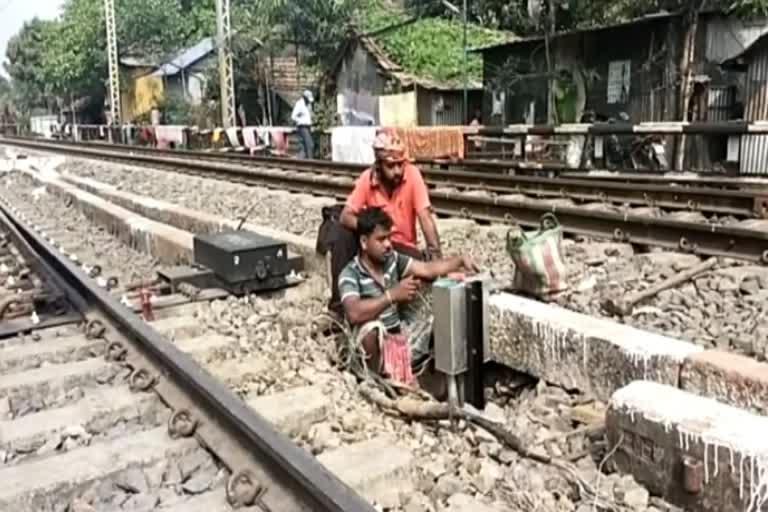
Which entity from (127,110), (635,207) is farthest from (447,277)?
(127,110)

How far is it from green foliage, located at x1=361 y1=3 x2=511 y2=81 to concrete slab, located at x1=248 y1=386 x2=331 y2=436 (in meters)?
23.6

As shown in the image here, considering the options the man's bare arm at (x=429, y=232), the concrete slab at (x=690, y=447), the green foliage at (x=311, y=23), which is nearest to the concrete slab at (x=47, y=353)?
the man's bare arm at (x=429, y=232)

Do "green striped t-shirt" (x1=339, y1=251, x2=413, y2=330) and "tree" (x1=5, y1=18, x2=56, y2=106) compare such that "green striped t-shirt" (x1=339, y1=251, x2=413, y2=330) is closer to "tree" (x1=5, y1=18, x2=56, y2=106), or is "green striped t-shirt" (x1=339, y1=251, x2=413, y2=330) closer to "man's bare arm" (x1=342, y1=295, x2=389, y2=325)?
"man's bare arm" (x1=342, y1=295, x2=389, y2=325)

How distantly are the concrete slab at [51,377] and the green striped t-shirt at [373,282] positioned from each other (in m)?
1.35

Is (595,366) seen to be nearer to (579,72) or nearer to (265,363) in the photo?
(265,363)

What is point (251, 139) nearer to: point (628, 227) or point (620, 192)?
point (620, 192)

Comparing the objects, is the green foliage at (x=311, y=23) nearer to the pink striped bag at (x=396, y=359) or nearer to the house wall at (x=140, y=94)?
the house wall at (x=140, y=94)

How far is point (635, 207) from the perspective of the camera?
8242 mm

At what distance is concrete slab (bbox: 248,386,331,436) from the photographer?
11.3 feet

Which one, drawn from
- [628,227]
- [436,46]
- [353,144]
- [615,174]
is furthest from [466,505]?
[436,46]

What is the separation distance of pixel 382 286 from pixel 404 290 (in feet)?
0.65

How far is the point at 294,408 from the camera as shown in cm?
355

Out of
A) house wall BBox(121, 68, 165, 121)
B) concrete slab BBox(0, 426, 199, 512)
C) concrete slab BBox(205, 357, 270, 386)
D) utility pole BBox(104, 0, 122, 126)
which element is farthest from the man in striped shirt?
house wall BBox(121, 68, 165, 121)

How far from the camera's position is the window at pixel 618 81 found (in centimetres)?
1928
